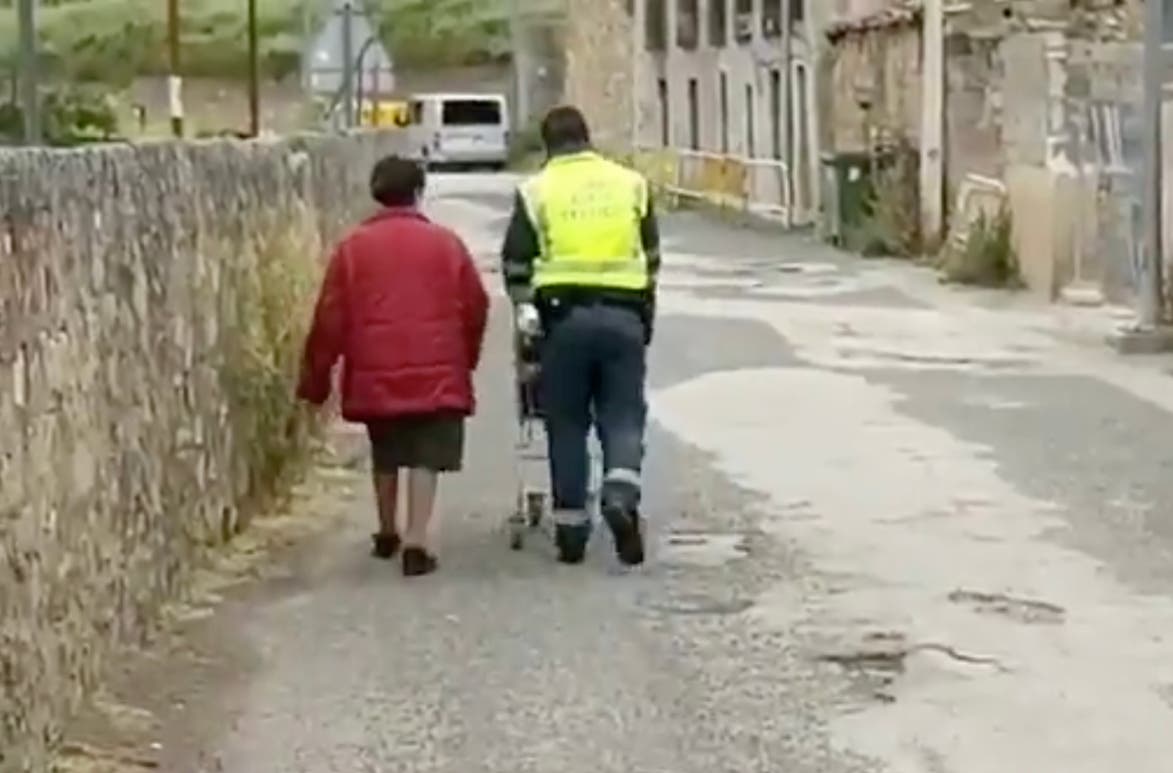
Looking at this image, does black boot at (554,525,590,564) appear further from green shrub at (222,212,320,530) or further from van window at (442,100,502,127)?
van window at (442,100,502,127)

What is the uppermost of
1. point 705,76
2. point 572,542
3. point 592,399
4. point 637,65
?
point 637,65

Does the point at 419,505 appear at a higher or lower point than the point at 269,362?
lower

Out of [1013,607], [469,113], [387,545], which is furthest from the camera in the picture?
[469,113]

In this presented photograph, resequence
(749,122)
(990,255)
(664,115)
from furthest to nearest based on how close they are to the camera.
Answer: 1. (664,115)
2. (749,122)
3. (990,255)

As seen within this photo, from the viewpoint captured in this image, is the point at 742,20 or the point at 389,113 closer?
the point at 742,20

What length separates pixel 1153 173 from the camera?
20438mm

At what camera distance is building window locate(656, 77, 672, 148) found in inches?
2173

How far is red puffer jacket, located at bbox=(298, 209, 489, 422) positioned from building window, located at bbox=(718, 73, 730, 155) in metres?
38.0

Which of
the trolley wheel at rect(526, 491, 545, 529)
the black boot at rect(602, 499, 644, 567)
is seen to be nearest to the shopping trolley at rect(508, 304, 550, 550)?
the trolley wheel at rect(526, 491, 545, 529)

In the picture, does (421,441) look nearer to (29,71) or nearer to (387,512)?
(387,512)

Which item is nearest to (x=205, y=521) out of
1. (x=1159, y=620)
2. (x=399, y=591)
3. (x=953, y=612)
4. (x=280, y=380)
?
(x=399, y=591)

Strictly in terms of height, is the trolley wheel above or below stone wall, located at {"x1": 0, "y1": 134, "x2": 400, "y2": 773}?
below

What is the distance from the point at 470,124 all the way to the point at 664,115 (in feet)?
56.0

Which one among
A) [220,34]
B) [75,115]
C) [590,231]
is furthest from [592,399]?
[220,34]
